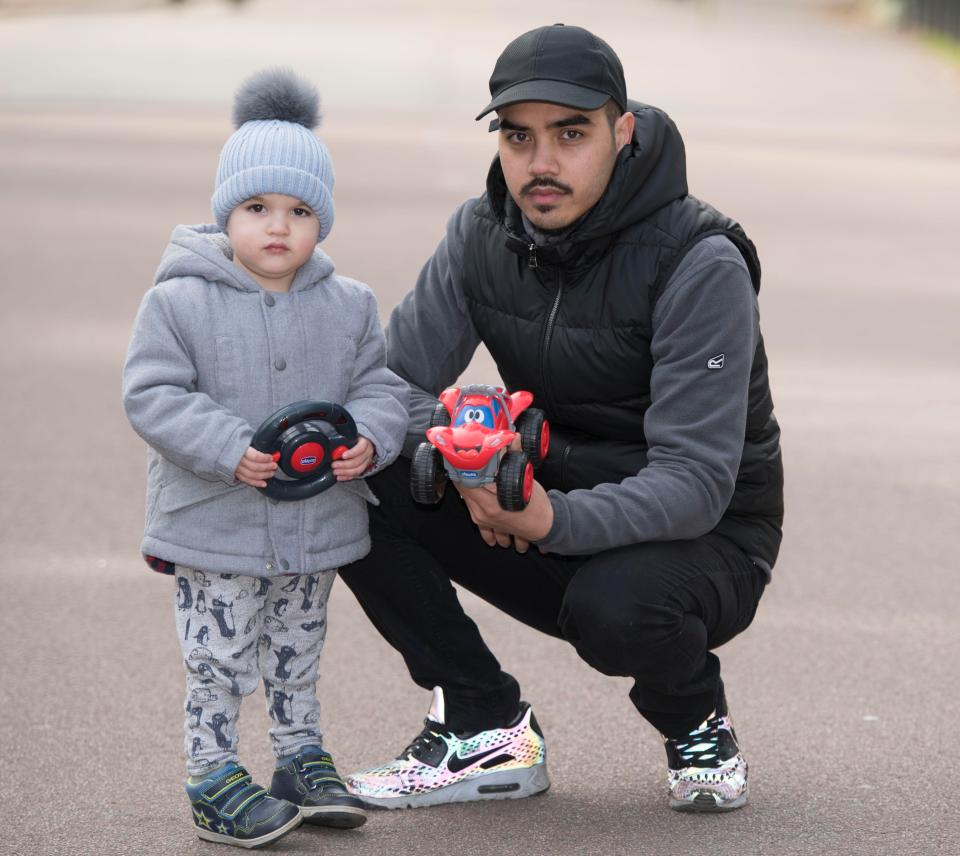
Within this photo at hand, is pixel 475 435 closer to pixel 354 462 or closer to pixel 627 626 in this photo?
pixel 354 462

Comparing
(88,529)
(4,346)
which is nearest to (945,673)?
(88,529)

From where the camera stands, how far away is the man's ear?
3.34m

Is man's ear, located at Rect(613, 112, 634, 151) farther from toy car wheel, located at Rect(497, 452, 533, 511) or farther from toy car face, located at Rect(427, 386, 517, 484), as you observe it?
toy car wheel, located at Rect(497, 452, 533, 511)

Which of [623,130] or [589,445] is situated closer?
[623,130]

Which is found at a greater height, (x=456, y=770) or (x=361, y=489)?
(x=361, y=489)

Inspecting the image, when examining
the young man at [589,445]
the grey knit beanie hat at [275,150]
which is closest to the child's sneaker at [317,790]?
the young man at [589,445]

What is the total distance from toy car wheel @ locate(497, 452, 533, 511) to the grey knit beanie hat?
653 millimetres

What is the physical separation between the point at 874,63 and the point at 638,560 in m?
25.4

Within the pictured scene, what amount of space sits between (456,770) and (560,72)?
1448 mm

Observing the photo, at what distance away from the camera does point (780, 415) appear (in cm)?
680

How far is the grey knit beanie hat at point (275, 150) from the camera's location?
3.18m

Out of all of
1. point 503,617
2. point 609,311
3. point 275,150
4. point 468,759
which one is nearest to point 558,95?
point 609,311

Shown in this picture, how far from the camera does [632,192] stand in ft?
10.9

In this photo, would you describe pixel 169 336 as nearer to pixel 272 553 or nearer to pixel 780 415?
pixel 272 553
